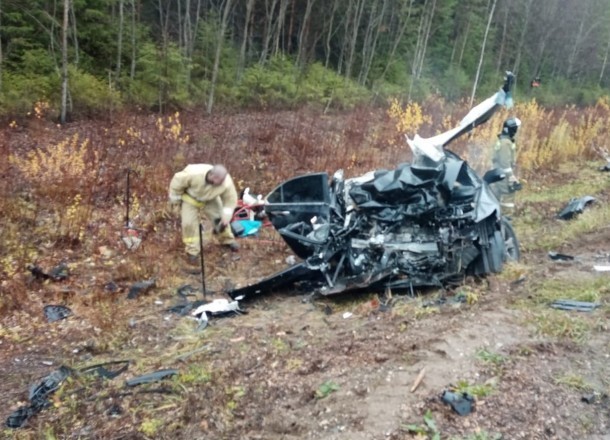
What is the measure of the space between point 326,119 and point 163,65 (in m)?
5.00

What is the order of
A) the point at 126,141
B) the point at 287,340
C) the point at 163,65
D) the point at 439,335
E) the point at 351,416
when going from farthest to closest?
the point at 163,65 → the point at 126,141 → the point at 287,340 → the point at 439,335 → the point at 351,416

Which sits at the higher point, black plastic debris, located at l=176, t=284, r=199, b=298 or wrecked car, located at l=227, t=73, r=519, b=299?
wrecked car, located at l=227, t=73, r=519, b=299

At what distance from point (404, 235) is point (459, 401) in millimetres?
2503

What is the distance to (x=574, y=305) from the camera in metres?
4.73

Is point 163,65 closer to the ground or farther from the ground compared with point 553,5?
closer to the ground

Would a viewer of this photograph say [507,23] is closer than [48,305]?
No

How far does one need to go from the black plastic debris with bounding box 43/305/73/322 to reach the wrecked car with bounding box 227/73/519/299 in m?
1.68

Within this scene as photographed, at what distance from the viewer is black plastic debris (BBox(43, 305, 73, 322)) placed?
537 cm

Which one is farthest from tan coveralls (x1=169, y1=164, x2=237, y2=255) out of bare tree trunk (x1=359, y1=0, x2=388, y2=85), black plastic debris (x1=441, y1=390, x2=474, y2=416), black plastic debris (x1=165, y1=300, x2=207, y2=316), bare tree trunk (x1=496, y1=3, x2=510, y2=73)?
bare tree trunk (x1=496, y1=3, x2=510, y2=73)

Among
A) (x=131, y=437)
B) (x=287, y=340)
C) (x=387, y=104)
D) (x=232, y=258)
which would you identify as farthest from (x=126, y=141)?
(x=387, y=104)

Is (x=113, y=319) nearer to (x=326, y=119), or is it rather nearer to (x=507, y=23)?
(x=326, y=119)

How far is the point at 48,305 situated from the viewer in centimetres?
556

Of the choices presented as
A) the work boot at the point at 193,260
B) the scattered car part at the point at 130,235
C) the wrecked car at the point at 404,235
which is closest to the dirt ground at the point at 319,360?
the wrecked car at the point at 404,235

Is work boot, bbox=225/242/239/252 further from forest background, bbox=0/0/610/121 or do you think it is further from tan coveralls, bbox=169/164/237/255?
forest background, bbox=0/0/610/121
